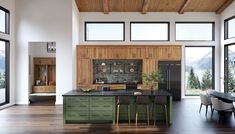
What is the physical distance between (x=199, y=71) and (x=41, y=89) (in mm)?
7690

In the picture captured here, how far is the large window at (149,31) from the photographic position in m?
12.4

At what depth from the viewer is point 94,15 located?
12.3 meters

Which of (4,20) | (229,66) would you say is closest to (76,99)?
(4,20)

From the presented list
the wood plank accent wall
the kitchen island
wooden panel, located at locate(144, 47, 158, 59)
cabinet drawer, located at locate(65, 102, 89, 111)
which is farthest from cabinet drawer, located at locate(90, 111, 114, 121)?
wooden panel, located at locate(144, 47, 158, 59)

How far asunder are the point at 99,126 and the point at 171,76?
5.71m

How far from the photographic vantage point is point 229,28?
11500mm

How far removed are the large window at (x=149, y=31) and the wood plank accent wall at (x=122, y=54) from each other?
106 cm

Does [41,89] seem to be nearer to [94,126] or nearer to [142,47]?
[142,47]

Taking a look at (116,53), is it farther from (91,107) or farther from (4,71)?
(91,107)

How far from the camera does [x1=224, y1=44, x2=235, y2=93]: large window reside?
1117cm

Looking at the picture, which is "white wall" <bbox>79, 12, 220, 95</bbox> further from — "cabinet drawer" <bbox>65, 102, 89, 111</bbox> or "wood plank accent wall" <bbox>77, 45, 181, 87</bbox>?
"cabinet drawer" <bbox>65, 102, 89, 111</bbox>

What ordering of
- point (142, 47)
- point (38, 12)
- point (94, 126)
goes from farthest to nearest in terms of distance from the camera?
point (142, 47) < point (38, 12) < point (94, 126)

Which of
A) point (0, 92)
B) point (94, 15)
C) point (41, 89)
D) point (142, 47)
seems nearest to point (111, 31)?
point (94, 15)

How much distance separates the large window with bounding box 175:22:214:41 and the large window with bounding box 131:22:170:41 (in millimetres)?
612
